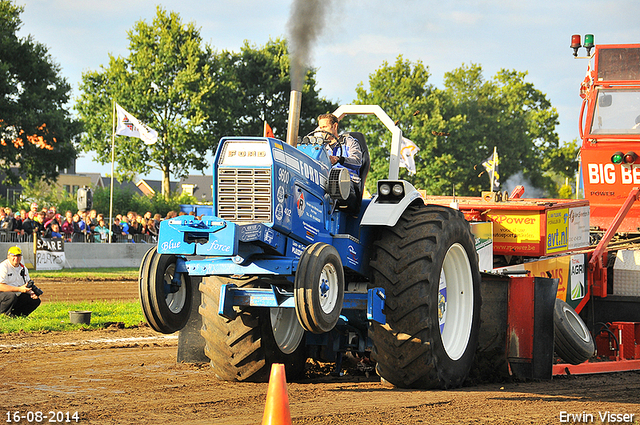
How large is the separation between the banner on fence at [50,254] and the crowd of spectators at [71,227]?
0.65ft

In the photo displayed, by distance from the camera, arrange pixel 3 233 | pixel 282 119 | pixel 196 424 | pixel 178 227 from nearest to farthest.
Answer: pixel 196 424, pixel 178 227, pixel 3 233, pixel 282 119

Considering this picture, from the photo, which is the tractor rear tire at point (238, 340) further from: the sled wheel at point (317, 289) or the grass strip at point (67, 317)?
the grass strip at point (67, 317)

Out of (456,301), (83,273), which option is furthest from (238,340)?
(83,273)

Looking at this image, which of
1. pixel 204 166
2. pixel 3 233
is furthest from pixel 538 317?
pixel 204 166

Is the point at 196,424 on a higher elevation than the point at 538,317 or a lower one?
lower

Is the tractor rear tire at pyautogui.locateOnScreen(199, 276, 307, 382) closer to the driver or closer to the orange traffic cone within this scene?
the driver

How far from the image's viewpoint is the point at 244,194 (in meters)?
5.82

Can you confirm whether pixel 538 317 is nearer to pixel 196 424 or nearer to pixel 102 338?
pixel 196 424

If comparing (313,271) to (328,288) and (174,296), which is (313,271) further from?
(174,296)

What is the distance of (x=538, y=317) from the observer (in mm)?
7254

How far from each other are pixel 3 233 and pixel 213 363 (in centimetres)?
1569

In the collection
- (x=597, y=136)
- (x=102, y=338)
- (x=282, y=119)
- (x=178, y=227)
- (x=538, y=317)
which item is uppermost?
(x=282, y=119)

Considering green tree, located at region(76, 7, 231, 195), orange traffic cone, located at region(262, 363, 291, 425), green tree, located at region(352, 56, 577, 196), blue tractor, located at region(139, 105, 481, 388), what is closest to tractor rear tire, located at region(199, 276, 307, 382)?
blue tractor, located at region(139, 105, 481, 388)

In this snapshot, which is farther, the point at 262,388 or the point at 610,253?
the point at 610,253
